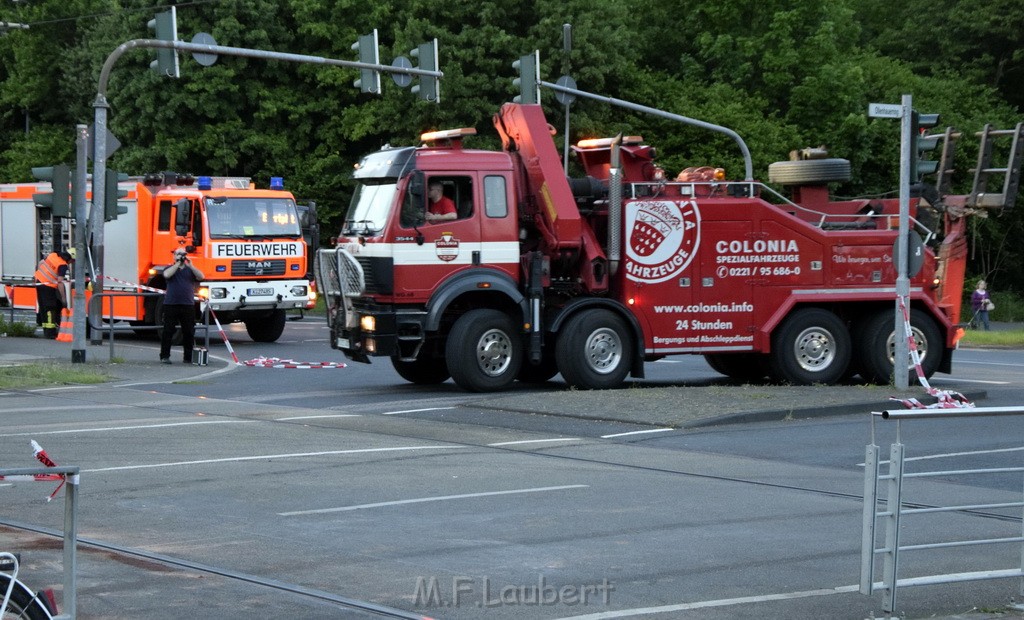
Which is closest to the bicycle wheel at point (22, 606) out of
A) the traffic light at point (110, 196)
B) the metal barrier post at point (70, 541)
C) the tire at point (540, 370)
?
the metal barrier post at point (70, 541)

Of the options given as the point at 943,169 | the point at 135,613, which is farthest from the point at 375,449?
the point at 943,169

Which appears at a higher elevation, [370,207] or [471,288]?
[370,207]

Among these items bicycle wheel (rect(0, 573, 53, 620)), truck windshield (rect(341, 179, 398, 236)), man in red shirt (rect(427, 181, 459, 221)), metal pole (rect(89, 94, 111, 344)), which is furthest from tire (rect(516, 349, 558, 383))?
bicycle wheel (rect(0, 573, 53, 620))

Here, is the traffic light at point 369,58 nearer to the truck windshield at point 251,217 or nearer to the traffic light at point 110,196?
the truck windshield at point 251,217

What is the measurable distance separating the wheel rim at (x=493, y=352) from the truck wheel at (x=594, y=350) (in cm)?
65

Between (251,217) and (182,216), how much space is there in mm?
1744

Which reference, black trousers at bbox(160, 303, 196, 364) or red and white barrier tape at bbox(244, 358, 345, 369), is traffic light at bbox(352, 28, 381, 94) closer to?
red and white barrier tape at bbox(244, 358, 345, 369)

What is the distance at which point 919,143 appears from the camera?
17.5 meters

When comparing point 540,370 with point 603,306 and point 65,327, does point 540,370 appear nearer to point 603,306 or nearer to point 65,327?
point 603,306

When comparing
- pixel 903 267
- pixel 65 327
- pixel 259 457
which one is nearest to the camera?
pixel 259 457

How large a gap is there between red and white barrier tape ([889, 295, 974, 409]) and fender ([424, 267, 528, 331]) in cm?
465

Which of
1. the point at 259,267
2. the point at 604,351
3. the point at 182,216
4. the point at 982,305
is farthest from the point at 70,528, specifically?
the point at 982,305

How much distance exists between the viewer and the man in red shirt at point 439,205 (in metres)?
18.6

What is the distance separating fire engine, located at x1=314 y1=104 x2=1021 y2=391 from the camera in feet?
61.0
